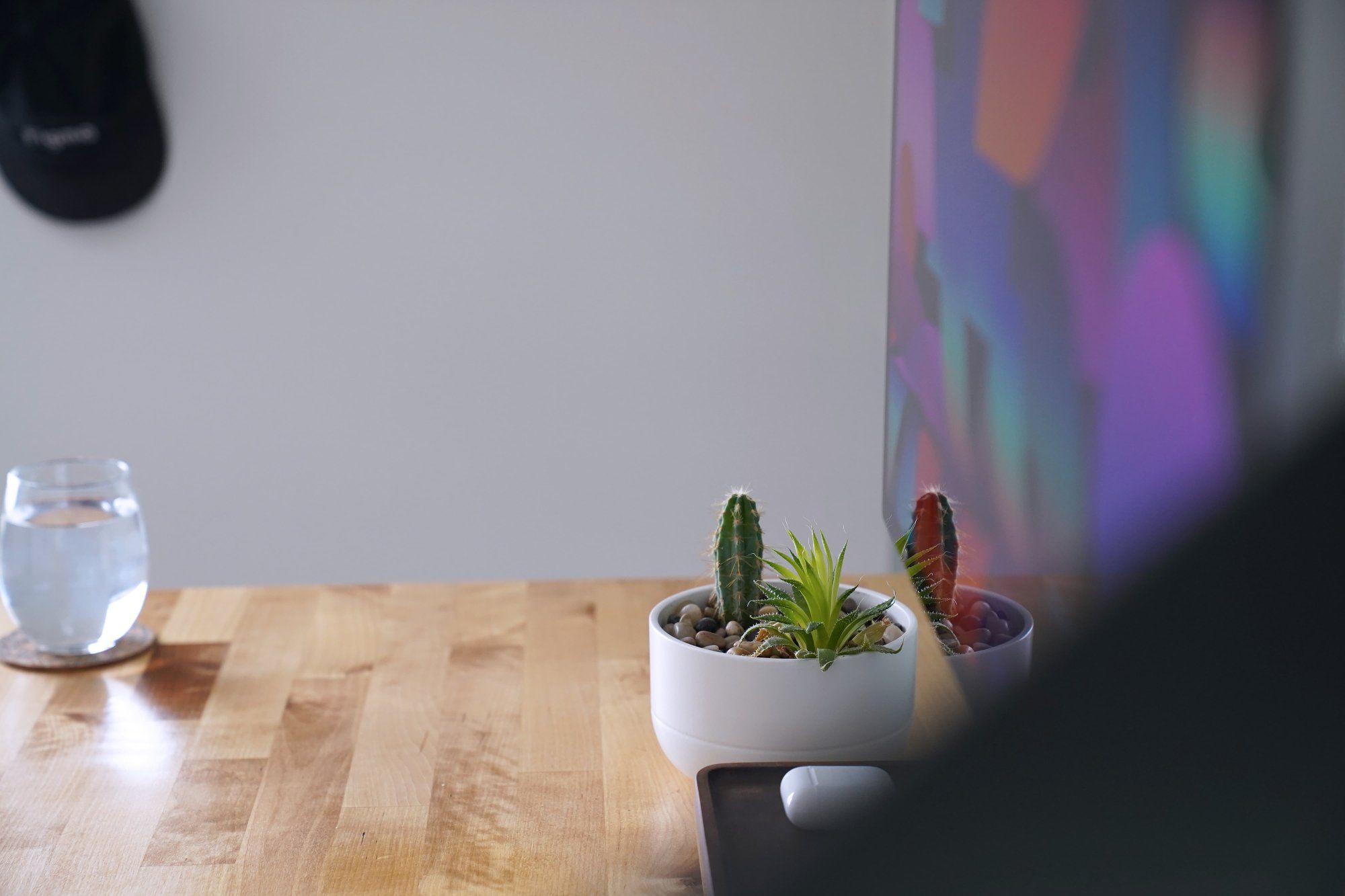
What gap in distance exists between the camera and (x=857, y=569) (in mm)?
2535

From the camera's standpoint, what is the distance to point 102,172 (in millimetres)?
2381

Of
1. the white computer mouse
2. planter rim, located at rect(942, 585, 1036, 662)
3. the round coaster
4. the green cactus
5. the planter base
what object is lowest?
the round coaster

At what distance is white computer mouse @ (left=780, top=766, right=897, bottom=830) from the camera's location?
74 centimetres

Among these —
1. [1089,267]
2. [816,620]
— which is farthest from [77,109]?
[1089,267]

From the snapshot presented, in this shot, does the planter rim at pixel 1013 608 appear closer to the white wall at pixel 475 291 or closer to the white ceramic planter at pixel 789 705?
the white ceramic planter at pixel 789 705

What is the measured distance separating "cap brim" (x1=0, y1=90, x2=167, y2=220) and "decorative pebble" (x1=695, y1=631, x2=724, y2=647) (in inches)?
76.2

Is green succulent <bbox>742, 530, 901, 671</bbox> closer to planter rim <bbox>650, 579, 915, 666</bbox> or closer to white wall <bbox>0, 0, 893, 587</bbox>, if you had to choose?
planter rim <bbox>650, 579, 915, 666</bbox>

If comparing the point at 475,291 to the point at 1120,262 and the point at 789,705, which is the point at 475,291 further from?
the point at 1120,262

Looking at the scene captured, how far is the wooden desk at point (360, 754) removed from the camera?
81 cm

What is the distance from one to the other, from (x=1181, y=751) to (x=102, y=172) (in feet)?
8.48

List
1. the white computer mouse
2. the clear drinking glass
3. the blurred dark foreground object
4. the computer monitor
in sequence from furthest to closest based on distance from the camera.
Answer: the clear drinking glass
the white computer mouse
the computer monitor
the blurred dark foreground object

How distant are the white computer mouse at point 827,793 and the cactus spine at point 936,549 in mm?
140

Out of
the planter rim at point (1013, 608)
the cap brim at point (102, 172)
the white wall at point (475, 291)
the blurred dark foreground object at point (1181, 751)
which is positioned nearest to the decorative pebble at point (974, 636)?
the planter rim at point (1013, 608)

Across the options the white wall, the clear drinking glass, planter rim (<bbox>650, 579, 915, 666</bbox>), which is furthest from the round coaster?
the white wall
